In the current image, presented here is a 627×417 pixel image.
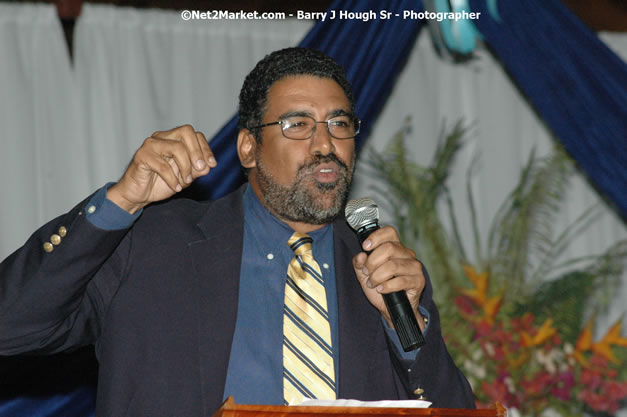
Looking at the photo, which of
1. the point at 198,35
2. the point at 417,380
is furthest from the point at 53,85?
the point at 417,380

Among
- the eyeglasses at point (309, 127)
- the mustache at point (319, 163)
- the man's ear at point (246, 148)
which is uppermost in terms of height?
the man's ear at point (246, 148)

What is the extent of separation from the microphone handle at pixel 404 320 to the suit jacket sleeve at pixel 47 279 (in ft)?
1.89

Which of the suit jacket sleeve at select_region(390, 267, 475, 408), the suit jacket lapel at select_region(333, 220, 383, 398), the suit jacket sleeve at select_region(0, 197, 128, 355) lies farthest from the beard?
the suit jacket sleeve at select_region(0, 197, 128, 355)

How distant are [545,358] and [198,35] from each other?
2247mm

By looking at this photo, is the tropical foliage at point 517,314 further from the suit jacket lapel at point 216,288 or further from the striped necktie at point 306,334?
the suit jacket lapel at point 216,288

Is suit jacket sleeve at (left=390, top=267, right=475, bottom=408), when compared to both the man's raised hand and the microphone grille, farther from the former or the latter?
the man's raised hand

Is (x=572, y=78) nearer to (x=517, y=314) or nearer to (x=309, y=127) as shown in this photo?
(x=517, y=314)

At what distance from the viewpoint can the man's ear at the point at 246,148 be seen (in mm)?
2381

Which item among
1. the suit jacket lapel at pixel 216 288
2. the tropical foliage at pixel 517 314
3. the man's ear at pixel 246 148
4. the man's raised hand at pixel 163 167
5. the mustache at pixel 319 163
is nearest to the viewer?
the man's raised hand at pixel 163 167

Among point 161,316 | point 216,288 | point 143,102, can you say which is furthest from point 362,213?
point 143,102

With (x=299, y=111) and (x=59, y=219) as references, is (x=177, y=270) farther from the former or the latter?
(x=299, y=111)

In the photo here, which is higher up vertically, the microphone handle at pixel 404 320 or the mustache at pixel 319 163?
the mustache at pixel 319 163

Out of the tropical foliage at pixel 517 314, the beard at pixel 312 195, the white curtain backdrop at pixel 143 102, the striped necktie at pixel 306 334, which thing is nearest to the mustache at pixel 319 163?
the beard at pixel 312 195

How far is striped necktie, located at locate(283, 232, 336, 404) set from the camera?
190 centimetres
